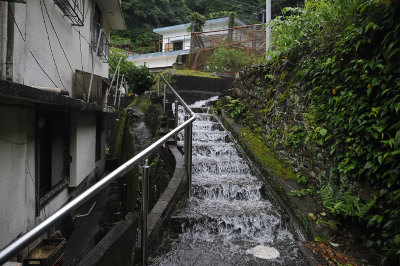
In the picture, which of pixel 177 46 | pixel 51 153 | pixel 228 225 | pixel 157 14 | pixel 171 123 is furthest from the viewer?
pixel 157 14

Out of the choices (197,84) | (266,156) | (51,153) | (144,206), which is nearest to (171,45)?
(197,84)

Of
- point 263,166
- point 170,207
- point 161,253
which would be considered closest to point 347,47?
point 263,166

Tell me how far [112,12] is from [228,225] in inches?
373

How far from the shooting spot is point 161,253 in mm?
2717

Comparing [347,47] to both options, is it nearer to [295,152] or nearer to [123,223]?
[295,152]

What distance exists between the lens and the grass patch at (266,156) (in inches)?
174

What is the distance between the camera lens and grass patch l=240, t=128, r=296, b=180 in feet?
14.5

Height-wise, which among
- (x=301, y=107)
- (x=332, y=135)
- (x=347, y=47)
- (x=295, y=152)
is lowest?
(x=295, y=152)

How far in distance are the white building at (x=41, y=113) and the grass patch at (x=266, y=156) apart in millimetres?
3467

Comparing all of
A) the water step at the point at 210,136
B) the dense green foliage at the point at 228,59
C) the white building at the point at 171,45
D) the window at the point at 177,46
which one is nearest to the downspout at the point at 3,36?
the water step at the point at 210,136

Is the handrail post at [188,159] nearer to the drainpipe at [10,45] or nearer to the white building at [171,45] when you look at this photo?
the drainpipe at [10,45]

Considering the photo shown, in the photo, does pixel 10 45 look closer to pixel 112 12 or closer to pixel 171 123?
pixel 171 123

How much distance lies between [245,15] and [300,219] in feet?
83.9

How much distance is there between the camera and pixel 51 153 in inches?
198
